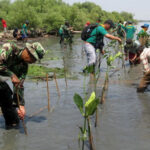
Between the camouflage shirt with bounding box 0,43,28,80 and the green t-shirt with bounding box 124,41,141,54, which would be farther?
the green t-shirt with bounding box 124,41,141,54

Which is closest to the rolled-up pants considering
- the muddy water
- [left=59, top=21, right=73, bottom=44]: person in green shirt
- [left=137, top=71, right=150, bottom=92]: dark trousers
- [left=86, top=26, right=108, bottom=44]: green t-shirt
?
[left=86, top=26, right=108, bottom=44]: green t-shirt

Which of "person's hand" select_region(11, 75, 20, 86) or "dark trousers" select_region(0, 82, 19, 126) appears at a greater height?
"person's hand" select_region(11, 75, 20, 86)

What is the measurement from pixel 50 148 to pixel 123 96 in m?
2.96

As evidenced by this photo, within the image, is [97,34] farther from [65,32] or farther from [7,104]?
[65,32]

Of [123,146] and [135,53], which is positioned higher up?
[135,53]

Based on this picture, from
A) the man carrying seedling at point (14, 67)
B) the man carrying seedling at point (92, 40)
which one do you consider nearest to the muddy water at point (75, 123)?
the man carrying seedling at point (14, 67)

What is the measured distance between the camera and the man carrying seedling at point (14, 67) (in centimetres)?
375

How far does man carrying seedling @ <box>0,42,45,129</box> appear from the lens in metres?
3.75

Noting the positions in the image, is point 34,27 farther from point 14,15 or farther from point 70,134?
point 70,134

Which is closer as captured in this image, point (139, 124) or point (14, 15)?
point (139, 124)

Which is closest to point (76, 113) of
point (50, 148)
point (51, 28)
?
point (50, 148)

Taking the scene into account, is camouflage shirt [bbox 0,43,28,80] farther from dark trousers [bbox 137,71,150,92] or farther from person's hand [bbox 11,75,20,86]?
dark trousers [bbox 137,71,150,92]

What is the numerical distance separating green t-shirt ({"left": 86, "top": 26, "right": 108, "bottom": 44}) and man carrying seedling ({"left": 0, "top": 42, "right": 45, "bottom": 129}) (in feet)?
10.8

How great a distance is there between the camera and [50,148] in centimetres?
387
